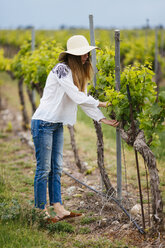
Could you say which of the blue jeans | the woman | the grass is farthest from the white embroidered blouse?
the grass

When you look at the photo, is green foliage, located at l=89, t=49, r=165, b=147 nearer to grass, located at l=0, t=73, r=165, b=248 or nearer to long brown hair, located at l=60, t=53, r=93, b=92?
long brown hair, located at l=60, t=53, r=93, b=92

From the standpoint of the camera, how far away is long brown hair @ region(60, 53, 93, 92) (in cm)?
320

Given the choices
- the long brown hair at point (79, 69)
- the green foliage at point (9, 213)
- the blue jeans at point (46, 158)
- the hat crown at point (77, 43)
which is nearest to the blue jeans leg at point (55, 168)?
the blue jeans at point (46, 158)

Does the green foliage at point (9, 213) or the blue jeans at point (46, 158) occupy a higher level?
the blue jeans at point (46, 158)

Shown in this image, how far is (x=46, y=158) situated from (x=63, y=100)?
0.68 m

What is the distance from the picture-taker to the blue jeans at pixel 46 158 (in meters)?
3.34

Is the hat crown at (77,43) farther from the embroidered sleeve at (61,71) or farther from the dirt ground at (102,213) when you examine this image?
the dirt ground at (102,213)

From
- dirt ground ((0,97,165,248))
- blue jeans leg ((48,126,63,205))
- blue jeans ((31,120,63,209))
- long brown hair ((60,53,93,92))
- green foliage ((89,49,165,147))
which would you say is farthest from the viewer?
blue jeans leg ((48,126,63,205))

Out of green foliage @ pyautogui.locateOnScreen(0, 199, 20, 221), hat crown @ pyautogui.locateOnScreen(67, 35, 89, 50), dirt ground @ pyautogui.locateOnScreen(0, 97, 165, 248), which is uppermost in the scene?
hat crown @ pyautogui.locateOnScreen(67, 35, 89, 50)

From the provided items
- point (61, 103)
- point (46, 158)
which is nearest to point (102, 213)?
point (46, 158)

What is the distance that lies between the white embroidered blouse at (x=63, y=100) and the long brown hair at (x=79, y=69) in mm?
59

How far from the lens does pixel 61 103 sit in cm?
329

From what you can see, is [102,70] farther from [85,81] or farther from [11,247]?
[11,247]

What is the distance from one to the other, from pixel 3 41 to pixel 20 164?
24253 mm
